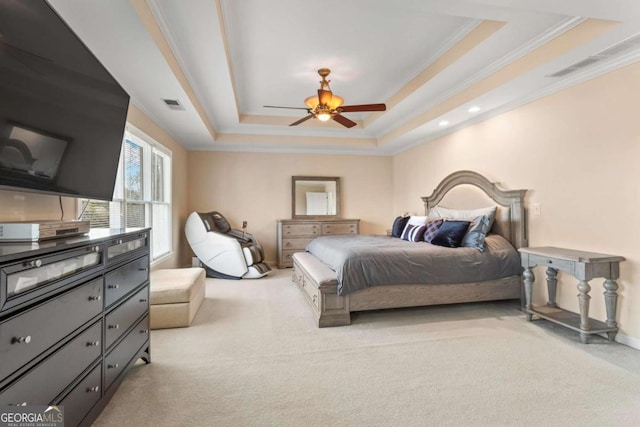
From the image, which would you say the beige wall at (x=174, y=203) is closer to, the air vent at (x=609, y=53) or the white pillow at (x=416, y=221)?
the white pillow at (x=416, y=221)

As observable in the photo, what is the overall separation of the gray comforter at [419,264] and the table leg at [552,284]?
0.32 meters

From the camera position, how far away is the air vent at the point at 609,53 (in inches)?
96.3

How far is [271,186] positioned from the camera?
6.53m

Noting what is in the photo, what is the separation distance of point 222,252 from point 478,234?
12.4 ft

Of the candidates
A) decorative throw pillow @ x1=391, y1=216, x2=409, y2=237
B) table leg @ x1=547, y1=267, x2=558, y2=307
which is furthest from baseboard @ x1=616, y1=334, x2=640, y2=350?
decorative throw pillow @ x1=391, y1=216, x2=409, y2=237

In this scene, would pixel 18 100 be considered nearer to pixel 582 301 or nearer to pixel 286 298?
pixel 286 298

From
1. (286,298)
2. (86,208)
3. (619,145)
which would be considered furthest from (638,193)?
(86,208)

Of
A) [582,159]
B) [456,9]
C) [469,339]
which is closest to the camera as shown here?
[456,9]

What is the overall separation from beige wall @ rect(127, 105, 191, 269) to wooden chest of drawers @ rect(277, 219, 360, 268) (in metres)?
1.79

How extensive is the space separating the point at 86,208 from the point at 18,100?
1.65 m

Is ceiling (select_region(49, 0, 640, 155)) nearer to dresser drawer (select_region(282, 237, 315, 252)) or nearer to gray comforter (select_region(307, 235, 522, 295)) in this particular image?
gray comforter (select_region(307, 235, 522, 295))

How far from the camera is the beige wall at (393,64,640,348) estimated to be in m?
2.63

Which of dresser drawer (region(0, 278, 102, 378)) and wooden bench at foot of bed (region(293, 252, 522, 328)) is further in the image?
wooden bench at foot of bed (region(293, 252, 522, 328))

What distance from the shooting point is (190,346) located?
104 inches
